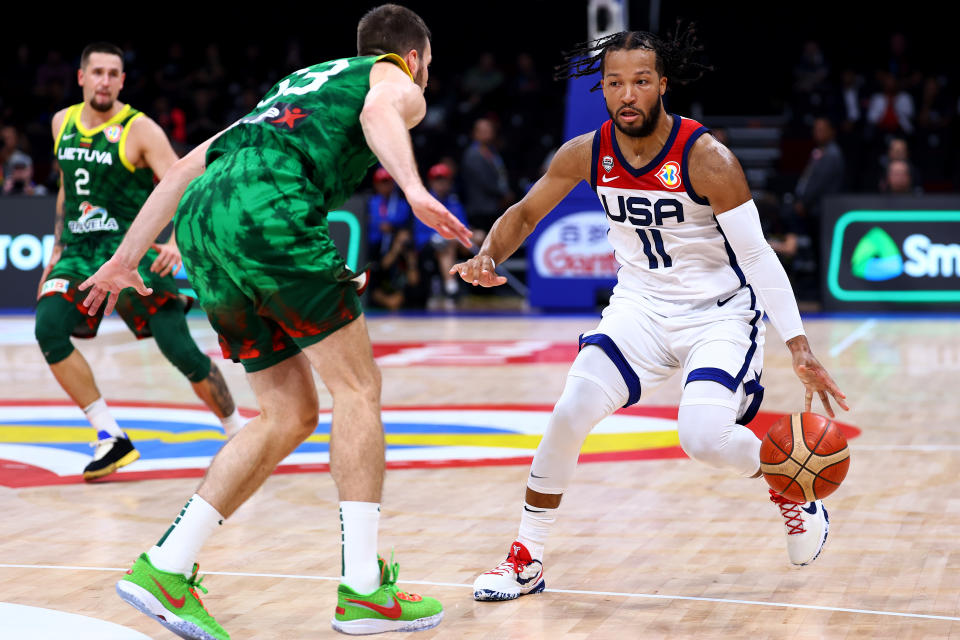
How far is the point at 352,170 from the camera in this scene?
3.70 meters

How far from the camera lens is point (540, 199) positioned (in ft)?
14.4

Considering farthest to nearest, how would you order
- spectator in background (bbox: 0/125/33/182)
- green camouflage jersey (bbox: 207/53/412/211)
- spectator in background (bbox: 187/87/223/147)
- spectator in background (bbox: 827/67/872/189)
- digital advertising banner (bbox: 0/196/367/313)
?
1. spectator in background (bbox: 187/87/223/147)
2. spectator in background (bbox: 827/67/872/189)
3. spectator in background (bbox: 0/125/33/182)
4. digital advertising banner (bbox: 0/196/367/313)
5. green camouflage jersey (bbox: 207/53/412/211)

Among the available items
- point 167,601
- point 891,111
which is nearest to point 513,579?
point 167,601

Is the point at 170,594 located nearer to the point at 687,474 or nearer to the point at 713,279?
the point at 713,279

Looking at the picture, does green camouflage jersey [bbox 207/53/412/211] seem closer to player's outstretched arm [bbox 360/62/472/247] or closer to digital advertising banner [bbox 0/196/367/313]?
player's outstretched arm [bbox 360/62/472/247]

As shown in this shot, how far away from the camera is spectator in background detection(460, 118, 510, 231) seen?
49.2 ft

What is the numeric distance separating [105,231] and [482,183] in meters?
9.08

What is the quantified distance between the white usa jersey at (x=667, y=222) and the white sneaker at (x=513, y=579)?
3.16 ft

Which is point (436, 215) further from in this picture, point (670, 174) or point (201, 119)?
point (201, 119)

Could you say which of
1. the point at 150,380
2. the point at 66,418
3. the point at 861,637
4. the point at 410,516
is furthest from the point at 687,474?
the point at 150,380

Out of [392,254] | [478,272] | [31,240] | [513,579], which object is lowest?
[392,254]

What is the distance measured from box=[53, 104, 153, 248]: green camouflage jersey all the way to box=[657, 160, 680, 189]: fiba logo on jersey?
A: 3003 millimetres

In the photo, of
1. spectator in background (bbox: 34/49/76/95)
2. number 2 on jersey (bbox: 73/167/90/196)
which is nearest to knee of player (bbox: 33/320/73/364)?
number 2 on jersey (bbox: 73/167/90/196)

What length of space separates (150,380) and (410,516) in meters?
4.68
